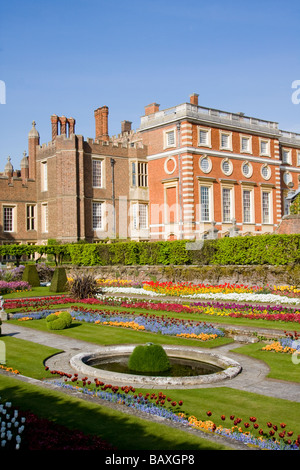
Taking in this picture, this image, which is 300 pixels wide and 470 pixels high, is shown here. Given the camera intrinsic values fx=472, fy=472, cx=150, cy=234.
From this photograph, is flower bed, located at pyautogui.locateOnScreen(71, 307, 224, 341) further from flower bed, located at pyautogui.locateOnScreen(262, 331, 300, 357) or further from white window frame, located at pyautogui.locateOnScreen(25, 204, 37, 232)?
white window frame, located at pyautogui.locateOnScreen(25, 204, 37, 232)

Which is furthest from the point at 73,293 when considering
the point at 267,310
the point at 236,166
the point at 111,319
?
the point at 236,166

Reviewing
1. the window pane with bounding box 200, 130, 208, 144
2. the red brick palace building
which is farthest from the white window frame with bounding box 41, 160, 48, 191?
the window pane with bounding box 200, 130, 208, 144

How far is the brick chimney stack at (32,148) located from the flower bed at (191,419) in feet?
114

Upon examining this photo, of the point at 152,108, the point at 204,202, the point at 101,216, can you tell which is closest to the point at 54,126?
the point at 101,216

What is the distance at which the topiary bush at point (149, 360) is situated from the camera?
30.5ft

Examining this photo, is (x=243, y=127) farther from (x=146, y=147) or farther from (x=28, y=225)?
(x=28, y=225)

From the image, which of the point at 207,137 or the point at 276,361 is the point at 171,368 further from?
the point at 207,137

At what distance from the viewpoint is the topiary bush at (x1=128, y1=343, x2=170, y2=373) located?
9.30 metres

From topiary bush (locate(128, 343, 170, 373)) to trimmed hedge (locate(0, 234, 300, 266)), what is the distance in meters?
13.6

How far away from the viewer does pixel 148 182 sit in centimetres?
4122

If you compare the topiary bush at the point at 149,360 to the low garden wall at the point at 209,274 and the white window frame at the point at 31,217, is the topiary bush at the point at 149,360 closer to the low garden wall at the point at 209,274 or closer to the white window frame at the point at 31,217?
the low garden wall at the point at 209,274

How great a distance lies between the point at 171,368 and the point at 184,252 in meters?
16.6
